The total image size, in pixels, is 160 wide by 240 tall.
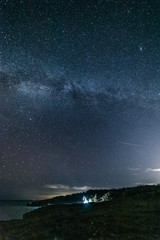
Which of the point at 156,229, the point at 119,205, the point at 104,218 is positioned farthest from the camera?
the point at 119,205

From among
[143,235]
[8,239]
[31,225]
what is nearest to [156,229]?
[143,235]

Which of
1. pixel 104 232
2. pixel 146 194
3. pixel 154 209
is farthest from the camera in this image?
pixel 146 194

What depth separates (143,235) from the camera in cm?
1477

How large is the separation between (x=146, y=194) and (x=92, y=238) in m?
18.2

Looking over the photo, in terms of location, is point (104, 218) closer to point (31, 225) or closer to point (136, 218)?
point (136, 218)

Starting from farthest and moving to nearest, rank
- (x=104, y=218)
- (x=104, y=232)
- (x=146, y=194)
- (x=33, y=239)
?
1. (x=146, y=194)
2. (x=104, y=218)
3. (x=104, y=232)
4. (x=33, y=239)

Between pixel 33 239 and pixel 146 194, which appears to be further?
pixel 146 194

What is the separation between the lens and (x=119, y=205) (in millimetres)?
26188

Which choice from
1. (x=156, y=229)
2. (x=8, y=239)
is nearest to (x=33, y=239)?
(x=8, y=239)

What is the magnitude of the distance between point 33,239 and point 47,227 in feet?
8.72

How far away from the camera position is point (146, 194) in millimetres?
30266

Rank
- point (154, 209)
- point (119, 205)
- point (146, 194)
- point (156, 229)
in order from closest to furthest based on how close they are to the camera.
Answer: point (156, 229) < point (154, 209) < point (119, 205) < point (146, 194)

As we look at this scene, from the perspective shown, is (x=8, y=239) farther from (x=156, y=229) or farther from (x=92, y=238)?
(x=156, y=229)

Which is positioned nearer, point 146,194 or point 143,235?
point 143,235
